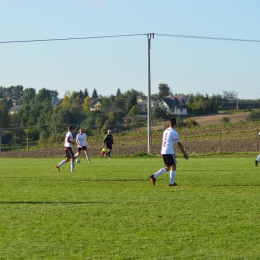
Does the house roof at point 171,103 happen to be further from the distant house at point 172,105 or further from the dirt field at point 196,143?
the dirt field at point 196,143

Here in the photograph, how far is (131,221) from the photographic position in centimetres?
1073

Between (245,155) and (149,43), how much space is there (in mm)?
11025

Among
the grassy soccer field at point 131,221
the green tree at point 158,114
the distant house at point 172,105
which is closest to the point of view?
the grassy soccer field at point 131,221

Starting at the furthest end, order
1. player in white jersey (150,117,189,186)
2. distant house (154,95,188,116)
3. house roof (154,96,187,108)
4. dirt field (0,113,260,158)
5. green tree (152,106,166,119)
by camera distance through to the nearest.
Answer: house roof (154,96,187,108) < distant house (154,95,188,116) < green tree (152,106,166,119) < dirt field (0,113,260,158) < player in white jersey (150,117,189,186)

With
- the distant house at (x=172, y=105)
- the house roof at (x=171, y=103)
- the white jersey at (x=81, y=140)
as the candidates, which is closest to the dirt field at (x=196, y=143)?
the white jersey at (x=81, y=140)

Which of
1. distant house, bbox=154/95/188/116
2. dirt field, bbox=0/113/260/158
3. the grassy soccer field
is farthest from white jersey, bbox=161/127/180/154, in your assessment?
distant house, bbox=154/95/188/116

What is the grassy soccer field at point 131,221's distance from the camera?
8406 millimetres

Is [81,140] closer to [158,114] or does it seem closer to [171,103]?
[158,114]

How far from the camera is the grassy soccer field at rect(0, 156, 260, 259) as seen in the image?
841 centimetres

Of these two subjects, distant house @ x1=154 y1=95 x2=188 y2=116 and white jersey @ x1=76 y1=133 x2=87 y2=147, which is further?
distant house @ x1=154 y1=95 x2=188 y2=116

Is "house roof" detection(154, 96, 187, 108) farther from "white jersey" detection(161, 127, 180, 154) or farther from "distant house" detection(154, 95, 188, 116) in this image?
"white jersey" detection(161, 127, 180, 154)

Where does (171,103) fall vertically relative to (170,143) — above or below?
above

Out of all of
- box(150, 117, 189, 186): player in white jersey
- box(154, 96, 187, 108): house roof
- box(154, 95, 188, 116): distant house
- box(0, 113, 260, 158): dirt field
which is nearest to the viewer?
box(150, 117, 189, 186): player in white jersey

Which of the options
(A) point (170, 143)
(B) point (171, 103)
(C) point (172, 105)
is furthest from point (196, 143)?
(B) point (171, 103)
